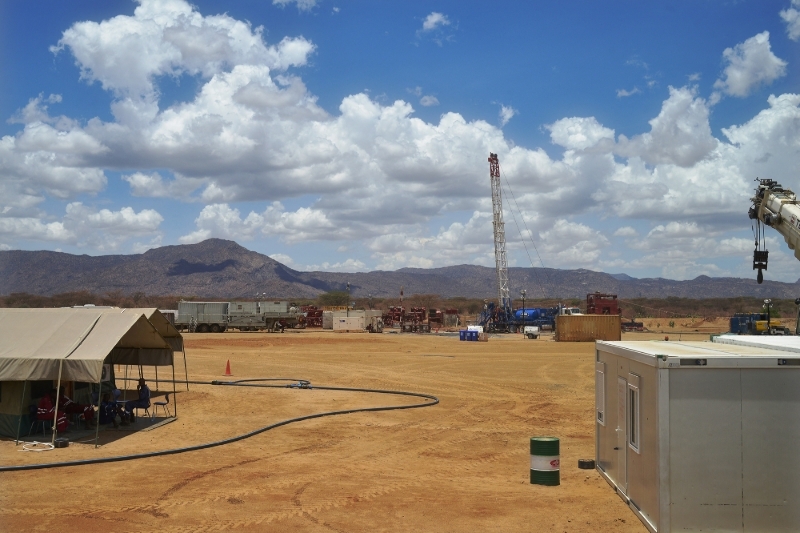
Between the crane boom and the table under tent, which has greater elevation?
the crane boom

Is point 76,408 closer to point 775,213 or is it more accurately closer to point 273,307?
point 775,213

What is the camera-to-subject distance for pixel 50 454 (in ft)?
46.4

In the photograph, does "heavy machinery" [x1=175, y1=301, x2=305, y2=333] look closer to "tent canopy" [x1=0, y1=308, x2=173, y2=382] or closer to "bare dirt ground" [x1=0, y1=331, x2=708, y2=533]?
"bare dirt ground" [x1=0, y1=331, x2=708, y2=533]

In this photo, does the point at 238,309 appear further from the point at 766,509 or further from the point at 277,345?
the point at 766,509

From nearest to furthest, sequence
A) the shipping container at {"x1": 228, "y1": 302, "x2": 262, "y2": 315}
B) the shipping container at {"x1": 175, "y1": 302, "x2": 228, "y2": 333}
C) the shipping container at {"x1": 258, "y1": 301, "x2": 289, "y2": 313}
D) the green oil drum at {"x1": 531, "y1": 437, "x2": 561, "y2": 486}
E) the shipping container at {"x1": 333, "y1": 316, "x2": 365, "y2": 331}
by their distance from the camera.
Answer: the green oil drum at {"x1": 531, "y1": 437, "x2": 561, "y2": 486} → the shipping container at {"x1": 175, "y1": 302, "x2": 228, "y2": 333} → the shipping container at {"x1": 228, "y1": 302, "x2": 262, "y2": 315} → the shipping container at {"x1": 333, "y1": 316, "x2": 365, "y2": 331} → the shipping container at {"x1": 258, "y1": 301, "x2": 289, "y2": 313}

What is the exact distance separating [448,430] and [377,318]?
50.0 m

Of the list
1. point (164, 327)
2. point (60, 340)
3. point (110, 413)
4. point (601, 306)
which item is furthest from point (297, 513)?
point (601, 306)

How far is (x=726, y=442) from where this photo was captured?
28.6ft

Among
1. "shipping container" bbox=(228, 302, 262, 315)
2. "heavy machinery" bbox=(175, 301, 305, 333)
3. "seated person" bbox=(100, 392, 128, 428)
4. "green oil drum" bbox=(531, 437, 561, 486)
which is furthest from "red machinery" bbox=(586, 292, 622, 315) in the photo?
"green oil drum" bbox=(531, 437, 561, 486)

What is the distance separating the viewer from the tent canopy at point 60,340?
14.8 metres

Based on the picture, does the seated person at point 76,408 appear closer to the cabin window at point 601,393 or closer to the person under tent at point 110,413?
the person under tent at point 110,413

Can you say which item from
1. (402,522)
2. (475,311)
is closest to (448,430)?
(402,522)

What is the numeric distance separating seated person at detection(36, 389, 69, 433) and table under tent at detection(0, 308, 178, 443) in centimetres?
26

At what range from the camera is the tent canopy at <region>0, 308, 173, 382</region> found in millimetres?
14836
